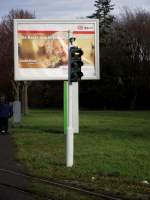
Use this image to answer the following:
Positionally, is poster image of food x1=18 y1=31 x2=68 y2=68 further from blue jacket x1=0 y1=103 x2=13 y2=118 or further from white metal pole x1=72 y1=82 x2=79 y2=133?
blue jacket x1=0 y1=103 x2=13 y2=118

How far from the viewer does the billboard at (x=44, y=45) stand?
1128 inches

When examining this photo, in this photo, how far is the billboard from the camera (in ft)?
→ 94.0

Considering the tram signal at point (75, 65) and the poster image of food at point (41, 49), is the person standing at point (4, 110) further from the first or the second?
the tram signal at point (75, 65)

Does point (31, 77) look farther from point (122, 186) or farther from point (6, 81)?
point (6, 81)

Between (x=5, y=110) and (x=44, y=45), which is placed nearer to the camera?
(x=44, y=45)

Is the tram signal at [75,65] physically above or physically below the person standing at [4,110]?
above

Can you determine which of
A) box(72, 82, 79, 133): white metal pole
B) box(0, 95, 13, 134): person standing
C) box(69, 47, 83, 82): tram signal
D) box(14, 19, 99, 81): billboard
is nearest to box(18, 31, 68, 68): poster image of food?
box(14, 19, 99, 81): billboard

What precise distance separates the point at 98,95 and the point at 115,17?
1674 cm

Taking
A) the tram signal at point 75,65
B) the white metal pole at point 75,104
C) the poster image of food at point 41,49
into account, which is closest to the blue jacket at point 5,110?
the poster image of food at point 41,49

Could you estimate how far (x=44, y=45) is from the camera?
94.7 ft

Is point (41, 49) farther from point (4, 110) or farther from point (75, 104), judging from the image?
point (4, 110)

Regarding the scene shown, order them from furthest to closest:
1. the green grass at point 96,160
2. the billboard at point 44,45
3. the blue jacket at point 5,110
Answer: the blue jacket at point 5,110 < the billboard at point 44,45 < the green grass at point 96,160

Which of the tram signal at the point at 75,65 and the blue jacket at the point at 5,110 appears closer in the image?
the tram signal at the point at 75,65

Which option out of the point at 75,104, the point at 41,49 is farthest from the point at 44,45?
the point at 75,104
